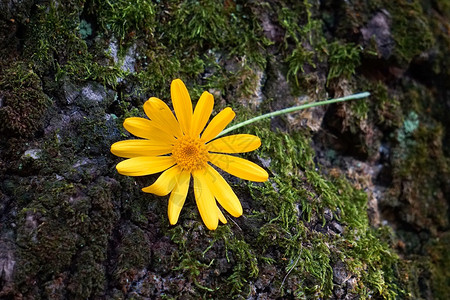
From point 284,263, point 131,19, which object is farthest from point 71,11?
point 284,263

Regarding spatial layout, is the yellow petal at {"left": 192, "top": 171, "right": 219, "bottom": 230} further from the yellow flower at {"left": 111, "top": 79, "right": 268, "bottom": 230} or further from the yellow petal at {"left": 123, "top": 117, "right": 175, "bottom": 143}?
the yellow petal at {"left": 123, "top": 117, "right": 175, "bottom": 143}

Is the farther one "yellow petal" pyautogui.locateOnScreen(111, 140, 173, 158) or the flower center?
the flower center

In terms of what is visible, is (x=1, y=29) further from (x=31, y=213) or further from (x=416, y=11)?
(x=416, y=11)

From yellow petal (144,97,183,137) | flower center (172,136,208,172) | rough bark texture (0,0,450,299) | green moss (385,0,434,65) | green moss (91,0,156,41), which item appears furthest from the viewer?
green moss (385,0,434,65)

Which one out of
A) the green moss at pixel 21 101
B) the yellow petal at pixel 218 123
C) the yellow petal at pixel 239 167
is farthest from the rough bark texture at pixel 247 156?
the yellow petal at pixel 218 123

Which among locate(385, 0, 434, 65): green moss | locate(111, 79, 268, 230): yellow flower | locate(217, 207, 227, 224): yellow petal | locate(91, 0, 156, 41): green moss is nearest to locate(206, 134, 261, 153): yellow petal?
locate(111, 79, 268, 230): yellow flower
